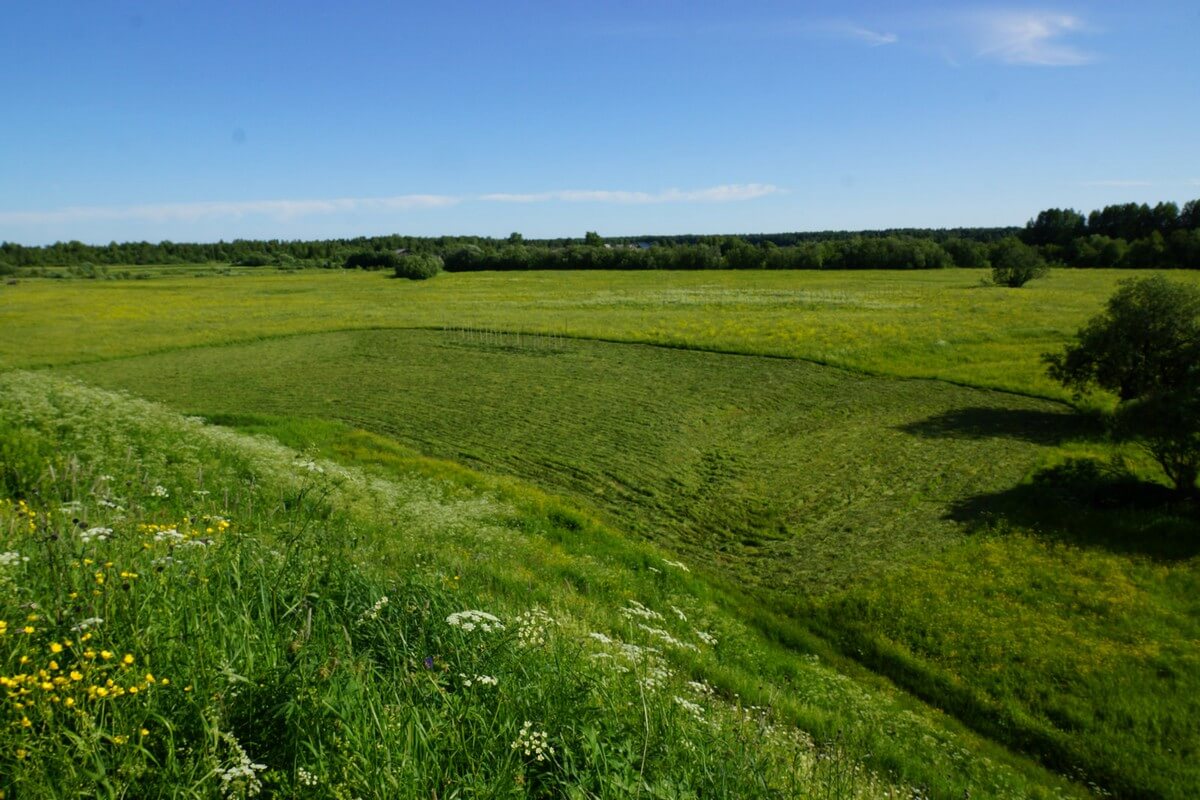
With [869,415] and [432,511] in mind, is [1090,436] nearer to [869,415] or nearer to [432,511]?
[869,415]

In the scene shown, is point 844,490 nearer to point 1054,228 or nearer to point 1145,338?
point 1145,338

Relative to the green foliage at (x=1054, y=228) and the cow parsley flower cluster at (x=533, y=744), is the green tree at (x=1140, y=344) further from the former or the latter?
the green foliage at (x=1054, y=228)

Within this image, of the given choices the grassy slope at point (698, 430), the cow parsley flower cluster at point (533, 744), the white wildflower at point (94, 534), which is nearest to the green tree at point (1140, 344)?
the grassy slope at point (698, 430)

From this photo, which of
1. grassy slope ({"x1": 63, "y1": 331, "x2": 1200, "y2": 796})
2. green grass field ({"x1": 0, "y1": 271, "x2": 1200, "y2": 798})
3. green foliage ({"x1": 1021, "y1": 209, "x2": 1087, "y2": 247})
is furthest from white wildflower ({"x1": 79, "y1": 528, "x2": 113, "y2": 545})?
green foliage ({"x1": 1021, "y1": 209, "x2": 1087, "y2": 247})

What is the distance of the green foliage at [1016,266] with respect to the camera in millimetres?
79188

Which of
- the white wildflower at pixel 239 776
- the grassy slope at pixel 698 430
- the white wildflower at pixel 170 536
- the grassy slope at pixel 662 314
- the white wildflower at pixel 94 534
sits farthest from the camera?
the grassy slope at pixel 662 314

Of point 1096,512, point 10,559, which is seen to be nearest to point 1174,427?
point 1096,512

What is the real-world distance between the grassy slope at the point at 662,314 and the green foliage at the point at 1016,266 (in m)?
2.13

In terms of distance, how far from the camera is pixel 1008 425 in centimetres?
2586

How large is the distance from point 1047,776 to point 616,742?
8159mm

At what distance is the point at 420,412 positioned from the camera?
90.5ft

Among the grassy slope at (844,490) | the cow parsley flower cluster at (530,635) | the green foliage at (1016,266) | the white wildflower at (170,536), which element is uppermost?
the green foliage at (1016,266)

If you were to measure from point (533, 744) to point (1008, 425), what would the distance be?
27.0m

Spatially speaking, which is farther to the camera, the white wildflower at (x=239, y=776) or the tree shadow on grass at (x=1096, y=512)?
the tree shadow on grass at (x=1096, y=512)
